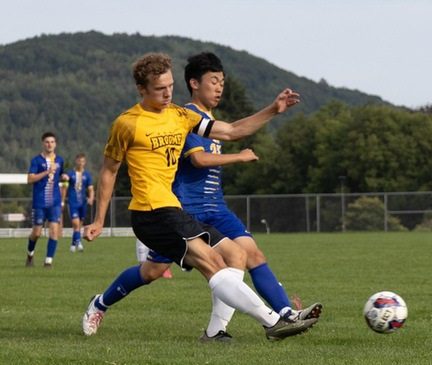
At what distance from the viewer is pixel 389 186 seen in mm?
70688

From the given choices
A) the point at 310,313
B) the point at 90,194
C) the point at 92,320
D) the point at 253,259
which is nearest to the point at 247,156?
the point at 253,259

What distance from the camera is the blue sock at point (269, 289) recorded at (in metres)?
8.47

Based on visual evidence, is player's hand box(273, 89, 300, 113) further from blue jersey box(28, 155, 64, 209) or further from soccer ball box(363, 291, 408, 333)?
blue jersey box(28, 155, 64, 209)

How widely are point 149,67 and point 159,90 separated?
178 millimetres

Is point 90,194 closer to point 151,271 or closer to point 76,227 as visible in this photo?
point 76,227

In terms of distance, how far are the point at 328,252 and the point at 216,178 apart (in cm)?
1685

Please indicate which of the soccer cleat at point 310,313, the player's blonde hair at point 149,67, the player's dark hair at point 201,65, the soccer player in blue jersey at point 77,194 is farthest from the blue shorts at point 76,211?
the soccer cleat at point 310,313

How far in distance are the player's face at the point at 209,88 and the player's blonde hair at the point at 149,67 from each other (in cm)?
79

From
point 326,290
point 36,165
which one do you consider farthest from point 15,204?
point 326,290

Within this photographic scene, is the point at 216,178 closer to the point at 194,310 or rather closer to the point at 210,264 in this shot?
the point at 210,264

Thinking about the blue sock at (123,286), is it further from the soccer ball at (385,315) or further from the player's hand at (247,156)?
the soccer ball at (385,315)

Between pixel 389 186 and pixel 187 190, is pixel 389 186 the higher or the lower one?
the lower one

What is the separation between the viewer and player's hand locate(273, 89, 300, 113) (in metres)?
7.91

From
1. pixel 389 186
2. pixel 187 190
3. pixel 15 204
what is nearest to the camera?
pixel 187 190
